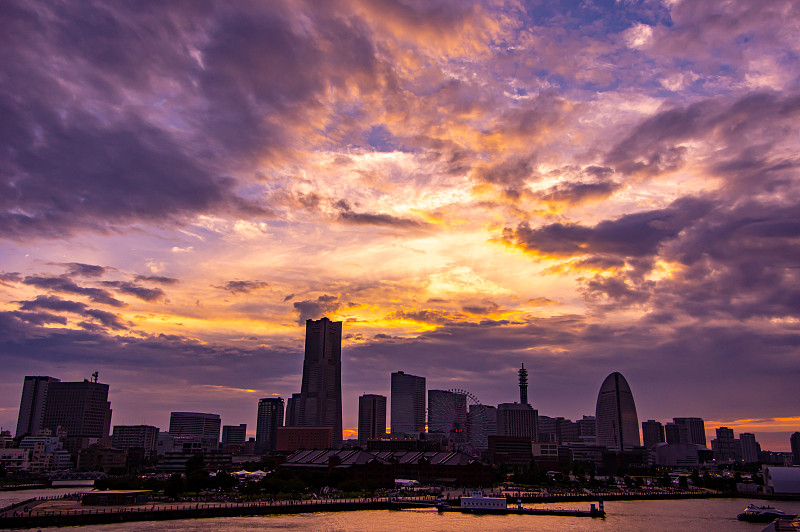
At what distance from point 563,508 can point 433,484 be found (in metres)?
56.4

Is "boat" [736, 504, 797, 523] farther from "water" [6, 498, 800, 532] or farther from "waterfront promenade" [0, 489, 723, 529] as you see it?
"waterfront promenade" [0, 489, 723, 529]

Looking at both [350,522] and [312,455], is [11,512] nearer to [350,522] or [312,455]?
[350,522]

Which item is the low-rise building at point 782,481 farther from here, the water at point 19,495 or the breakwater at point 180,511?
the water at point 19,495

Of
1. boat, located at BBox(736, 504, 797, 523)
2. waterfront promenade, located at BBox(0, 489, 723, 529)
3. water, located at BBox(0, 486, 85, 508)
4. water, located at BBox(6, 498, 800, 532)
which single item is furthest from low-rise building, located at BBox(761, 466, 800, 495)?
water, located at BBox(0, 486, 85, 508)

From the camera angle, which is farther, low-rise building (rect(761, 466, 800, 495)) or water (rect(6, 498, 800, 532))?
low-rise building (rect(761, 466, 800, 495))

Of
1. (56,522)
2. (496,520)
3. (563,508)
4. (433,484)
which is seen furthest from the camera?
(433,484)

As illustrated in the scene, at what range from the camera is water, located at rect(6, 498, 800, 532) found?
96.2 metres

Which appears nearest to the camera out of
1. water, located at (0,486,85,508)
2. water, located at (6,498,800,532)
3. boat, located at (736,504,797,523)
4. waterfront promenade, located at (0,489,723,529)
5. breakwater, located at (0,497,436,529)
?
breakwater, located at (0,497,436,529)

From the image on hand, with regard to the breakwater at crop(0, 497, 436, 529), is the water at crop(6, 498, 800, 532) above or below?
below

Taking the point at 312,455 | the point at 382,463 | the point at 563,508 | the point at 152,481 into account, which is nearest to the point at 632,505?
the point at 563,508

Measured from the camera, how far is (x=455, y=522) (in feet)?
354

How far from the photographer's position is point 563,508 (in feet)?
432

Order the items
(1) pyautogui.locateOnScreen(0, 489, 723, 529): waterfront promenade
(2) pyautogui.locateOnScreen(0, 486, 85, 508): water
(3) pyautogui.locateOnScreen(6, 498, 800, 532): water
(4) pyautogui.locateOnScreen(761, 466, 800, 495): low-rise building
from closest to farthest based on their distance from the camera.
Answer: (3) pyautogui.locateOnScreen(6, 498, 800, 532): water → (1) pyautogui.locateOnScreen(0, 489, 723, 529): waterfront promenade → (2) pyautogui.locateOnScreen(0, 486, 85, 508): water → (4) pyautogui.locateOnScreen(761, 466, 800, 495): low-rise building

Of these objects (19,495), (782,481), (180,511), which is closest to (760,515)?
(782,481)
